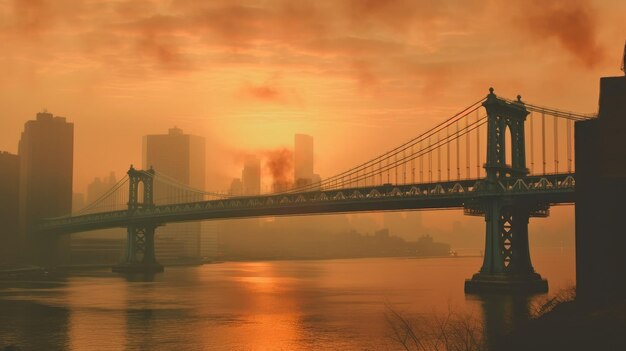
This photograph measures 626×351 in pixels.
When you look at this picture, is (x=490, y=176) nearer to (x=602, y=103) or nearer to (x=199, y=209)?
(x=602, y=103)

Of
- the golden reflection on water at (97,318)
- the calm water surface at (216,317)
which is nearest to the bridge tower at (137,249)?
the golden reflection on water at (97,318)

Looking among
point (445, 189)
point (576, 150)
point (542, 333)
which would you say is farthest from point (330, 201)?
point (542, 333)

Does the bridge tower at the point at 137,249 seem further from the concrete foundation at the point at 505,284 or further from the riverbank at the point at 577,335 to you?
the riverbank at the point at 577,335

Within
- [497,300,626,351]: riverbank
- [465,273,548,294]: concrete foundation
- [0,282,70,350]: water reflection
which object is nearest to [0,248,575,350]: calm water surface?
[0,282,70,350]: water reflection

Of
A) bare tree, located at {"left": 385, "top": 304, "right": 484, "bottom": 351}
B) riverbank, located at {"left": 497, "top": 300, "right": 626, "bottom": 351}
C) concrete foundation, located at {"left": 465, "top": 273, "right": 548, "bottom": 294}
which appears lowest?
bare tree, located at {"left": 385, "top": 304, "right": 484, "bottom": 351}

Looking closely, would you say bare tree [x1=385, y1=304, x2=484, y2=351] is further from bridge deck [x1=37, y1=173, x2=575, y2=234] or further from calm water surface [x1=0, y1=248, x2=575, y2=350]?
bridge deck [x1=37, y1=173, x2=575, y2=234]

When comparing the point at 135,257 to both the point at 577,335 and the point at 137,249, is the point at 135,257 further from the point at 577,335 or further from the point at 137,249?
the point at 577,335

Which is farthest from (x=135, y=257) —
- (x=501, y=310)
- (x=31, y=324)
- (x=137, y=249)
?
(x=501, y=310)
